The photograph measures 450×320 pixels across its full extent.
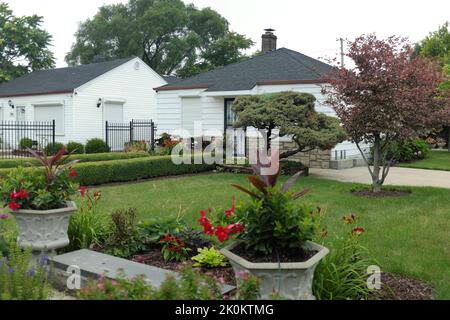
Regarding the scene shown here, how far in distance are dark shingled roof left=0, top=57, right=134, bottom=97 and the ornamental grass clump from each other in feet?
60.3

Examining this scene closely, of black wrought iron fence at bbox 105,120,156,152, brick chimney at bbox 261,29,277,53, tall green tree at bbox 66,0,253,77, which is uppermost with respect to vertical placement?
tall green tree at bbox 66,0,253,77

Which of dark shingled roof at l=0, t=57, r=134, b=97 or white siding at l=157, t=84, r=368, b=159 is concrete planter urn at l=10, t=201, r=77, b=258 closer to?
white siding at l=157, t=84, r=368, b=159

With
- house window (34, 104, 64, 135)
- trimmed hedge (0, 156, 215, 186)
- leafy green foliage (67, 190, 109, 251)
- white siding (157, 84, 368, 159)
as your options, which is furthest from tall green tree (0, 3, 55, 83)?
leafy green foliage (67, 190, 109, 251)

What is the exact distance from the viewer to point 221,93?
671 inches

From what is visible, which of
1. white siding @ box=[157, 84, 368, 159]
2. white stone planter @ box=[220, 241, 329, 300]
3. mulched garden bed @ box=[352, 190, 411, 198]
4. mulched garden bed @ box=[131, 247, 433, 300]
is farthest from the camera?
white siding @ box=[157, 84, 368, 159]

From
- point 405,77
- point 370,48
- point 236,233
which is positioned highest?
point 370,48

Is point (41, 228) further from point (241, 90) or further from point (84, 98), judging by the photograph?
point (84, 98)

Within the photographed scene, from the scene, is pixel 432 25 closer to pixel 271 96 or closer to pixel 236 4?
pixel 271 96

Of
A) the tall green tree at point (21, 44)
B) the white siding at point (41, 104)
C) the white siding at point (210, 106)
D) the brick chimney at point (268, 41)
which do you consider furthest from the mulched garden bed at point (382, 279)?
the tall green tree at point (21, 44)

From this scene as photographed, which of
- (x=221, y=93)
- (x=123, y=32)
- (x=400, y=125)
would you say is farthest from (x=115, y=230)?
(x=123, y=32)

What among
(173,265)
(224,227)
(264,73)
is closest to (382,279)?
(224,227)

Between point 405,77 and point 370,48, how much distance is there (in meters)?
0.94

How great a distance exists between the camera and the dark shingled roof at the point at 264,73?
16.2 meters

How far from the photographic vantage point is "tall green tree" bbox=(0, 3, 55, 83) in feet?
105
